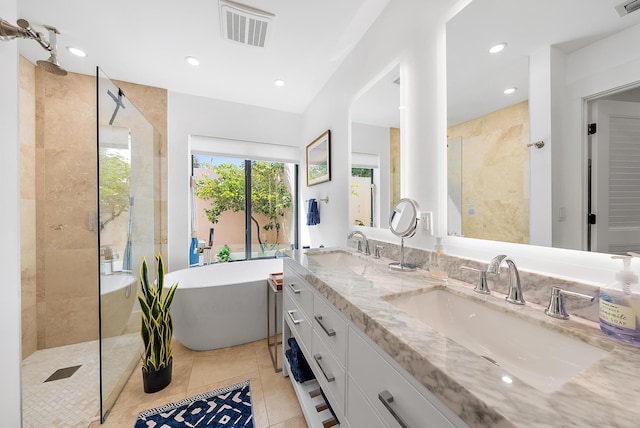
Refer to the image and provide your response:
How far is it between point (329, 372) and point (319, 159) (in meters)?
1.95

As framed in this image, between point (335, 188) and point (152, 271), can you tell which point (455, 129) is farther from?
point (152, 271)

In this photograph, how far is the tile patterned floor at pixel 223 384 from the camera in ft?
4.42

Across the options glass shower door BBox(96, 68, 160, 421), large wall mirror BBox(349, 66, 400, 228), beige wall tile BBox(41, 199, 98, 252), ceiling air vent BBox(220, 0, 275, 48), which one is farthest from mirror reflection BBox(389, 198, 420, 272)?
beige wall tile BBox(41, 199, 98, 252)

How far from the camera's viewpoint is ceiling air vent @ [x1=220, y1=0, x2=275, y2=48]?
1480 mm

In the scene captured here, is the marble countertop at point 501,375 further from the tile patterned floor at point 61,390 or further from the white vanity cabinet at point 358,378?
the tile patterned floor at point 61,390

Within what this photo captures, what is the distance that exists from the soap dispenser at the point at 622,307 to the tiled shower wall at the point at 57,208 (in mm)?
3162

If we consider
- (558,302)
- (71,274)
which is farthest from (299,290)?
(71,274)

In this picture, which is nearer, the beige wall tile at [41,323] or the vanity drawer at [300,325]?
the vanity drawer at [300,325]

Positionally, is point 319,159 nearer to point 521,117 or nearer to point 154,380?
point 521,117

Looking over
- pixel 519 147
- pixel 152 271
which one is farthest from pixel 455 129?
pixel 152 271

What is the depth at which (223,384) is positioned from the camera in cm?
A: 160

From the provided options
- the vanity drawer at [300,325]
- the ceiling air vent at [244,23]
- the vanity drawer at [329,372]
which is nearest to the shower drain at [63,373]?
the vanity drawer at [300,325]

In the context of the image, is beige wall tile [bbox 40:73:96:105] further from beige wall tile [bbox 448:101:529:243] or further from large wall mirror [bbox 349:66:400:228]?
beige wall tile [bbox 448:101:529:243]

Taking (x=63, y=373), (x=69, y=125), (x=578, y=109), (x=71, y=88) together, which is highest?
(x=71, y=88)
